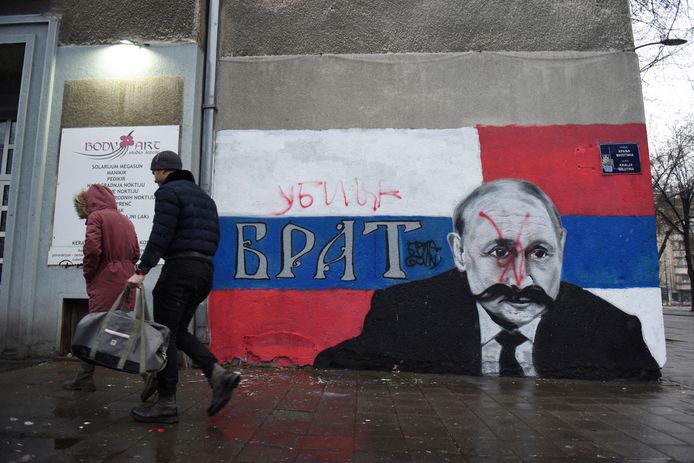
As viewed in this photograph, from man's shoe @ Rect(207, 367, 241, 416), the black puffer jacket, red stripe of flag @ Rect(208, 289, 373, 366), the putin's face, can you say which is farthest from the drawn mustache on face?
the black puffer jacket

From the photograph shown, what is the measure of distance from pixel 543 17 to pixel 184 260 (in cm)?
528

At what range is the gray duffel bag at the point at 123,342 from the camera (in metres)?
3.24

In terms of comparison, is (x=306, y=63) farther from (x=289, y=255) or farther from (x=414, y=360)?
(x=414, y=360)

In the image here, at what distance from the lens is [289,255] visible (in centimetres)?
588

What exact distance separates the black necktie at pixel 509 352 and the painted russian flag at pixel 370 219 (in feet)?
3.00

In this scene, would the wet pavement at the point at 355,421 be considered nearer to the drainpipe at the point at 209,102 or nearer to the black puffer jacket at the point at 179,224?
the black puffer jacket at the point at 179,224

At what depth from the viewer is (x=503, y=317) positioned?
5.62 m

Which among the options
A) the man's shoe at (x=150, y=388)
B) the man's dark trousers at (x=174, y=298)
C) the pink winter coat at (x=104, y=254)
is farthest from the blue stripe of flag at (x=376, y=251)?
the man's dark trousers at (x=174, y=298)

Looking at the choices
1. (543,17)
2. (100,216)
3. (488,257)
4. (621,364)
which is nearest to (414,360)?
(488,257)

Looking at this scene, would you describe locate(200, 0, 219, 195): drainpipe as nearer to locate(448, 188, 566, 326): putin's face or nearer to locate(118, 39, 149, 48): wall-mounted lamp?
locate(118, 39, 149, 48): wall-mounted lamp

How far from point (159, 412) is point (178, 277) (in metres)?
0.93

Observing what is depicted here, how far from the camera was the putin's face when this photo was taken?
5633mm

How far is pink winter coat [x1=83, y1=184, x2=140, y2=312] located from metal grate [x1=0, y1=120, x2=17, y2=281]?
11.7 ft

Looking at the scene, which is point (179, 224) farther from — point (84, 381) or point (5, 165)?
point (5, 165)
